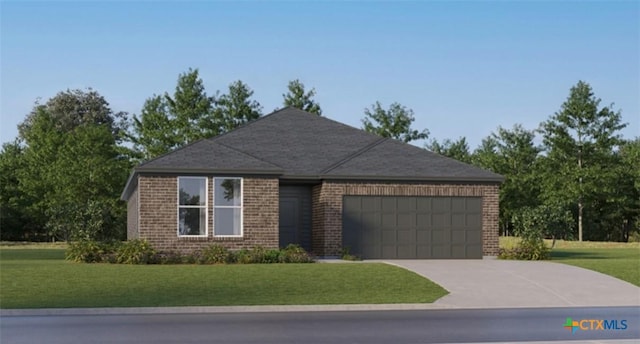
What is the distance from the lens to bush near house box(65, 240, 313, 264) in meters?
29.2

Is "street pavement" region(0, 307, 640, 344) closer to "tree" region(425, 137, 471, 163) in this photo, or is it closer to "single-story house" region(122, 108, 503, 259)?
"single-story house" region(122, 108, 503, 259)

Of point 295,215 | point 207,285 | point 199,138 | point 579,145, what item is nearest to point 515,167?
point 579,145

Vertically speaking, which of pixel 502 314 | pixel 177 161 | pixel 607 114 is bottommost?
pixel 502 314

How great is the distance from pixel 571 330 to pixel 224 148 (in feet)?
62.4

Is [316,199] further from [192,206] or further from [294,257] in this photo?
[192,206]

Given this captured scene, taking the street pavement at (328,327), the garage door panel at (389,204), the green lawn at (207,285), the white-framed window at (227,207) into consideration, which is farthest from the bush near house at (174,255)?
the street pavement at (328,327)

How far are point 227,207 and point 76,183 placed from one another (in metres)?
30.1

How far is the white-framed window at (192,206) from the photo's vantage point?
101 ft

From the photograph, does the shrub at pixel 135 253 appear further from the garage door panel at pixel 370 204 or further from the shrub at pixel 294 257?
the garage door panel at pixel 370 204

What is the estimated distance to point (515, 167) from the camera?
6688 centimetres

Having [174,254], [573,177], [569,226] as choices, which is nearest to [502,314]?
[174,254]

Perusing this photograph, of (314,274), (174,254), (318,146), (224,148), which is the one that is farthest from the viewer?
(318,146)

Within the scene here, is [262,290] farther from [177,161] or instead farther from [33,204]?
[33,204]

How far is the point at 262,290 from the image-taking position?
22.3 meters
